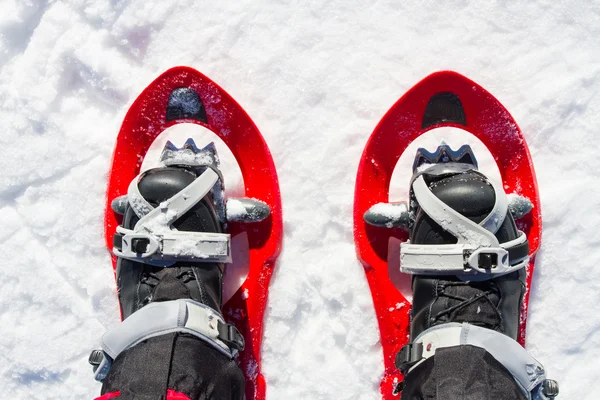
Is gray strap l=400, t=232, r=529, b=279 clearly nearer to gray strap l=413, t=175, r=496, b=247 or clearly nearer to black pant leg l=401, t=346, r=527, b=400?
gray strap l=413, t=175, r=496, b=247

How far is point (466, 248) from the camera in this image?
1278 millimetres

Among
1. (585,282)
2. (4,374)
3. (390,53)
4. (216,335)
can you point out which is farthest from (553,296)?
(4,374)

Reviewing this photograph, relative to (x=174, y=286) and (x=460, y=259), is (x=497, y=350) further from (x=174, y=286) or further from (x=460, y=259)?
(x=174, y=286)

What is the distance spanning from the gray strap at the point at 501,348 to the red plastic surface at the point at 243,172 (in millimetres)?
476

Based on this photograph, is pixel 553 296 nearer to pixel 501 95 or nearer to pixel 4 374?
pixel 501 95

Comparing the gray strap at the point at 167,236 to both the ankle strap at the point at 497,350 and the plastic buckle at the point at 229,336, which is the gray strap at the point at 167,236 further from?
the ankle strap at the point at 497,350

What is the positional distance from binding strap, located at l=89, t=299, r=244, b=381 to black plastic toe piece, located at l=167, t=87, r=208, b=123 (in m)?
0.51

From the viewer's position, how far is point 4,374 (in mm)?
1592

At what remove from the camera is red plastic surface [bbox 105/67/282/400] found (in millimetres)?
1490

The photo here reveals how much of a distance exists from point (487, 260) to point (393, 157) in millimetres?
380

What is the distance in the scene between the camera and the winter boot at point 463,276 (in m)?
1.20

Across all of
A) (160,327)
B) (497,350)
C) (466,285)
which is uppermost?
(160,327)

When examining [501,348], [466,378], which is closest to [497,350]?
[501,348]

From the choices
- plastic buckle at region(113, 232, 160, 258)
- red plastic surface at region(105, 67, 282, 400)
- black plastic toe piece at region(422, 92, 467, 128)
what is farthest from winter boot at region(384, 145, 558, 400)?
plastic buckle at region(113, 232, 160, 258)
